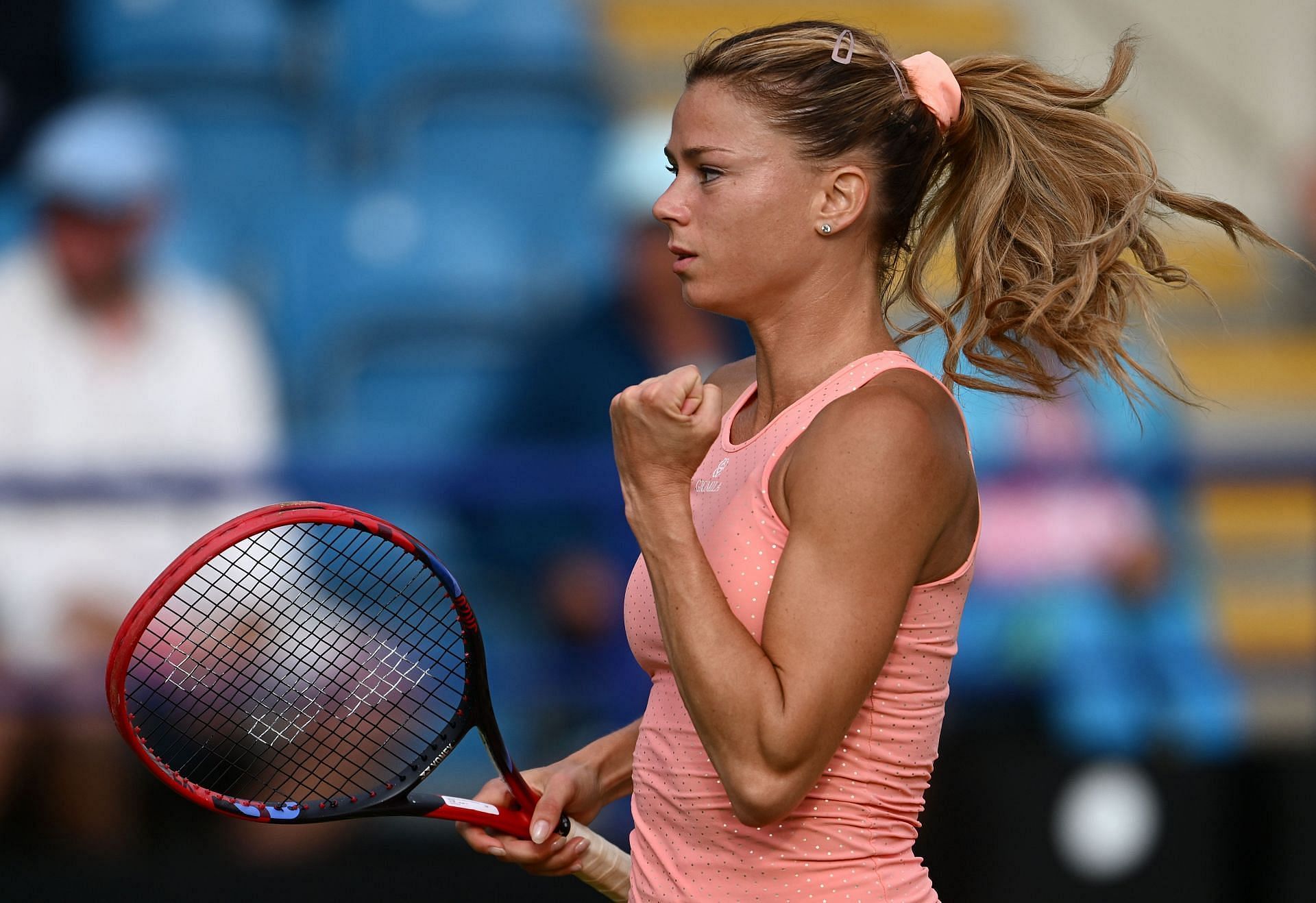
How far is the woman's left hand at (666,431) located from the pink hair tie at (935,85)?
A: 436 millimetres

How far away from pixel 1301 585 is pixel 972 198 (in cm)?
303

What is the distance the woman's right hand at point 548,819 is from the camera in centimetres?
187

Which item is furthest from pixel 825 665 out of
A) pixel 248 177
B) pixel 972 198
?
pixel 248 177

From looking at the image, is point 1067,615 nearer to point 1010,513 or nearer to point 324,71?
point 1010,513

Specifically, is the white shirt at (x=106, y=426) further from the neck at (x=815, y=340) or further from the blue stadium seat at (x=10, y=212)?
the neck at (x=815, y=340)

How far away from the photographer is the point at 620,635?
3475mm

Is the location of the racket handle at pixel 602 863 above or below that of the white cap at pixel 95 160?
below

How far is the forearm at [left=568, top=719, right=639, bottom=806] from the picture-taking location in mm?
1949

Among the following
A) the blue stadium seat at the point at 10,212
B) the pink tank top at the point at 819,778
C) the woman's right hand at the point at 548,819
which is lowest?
the woman's right hand at the point at 548,819

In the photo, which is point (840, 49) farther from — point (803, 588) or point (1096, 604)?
point (1096, 604)

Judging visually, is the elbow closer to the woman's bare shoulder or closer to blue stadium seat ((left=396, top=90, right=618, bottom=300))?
the woman's bare shoulder

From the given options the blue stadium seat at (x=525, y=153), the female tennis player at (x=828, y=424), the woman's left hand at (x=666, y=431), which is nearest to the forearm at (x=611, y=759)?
the female tennis player at (x=828, y=424)

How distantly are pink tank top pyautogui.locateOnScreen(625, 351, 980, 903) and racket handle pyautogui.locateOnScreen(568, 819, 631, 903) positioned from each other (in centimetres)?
24

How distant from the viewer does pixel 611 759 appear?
196cm
